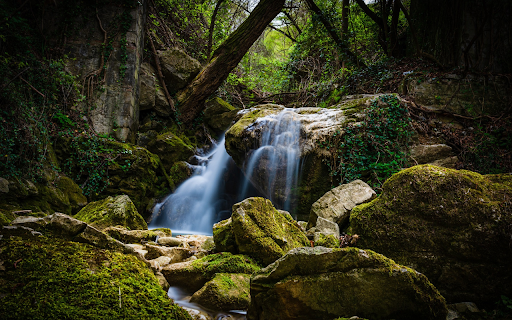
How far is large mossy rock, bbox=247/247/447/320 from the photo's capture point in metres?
1.83

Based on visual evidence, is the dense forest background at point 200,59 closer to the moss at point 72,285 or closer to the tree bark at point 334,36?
the tree bark at point 334,36

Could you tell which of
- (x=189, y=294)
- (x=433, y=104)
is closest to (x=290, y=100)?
(x=433, y=104)

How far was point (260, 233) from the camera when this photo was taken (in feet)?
9.93

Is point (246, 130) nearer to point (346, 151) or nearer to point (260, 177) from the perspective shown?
point (260, 177)

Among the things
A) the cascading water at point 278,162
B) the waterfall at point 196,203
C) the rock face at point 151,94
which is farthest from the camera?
the rock face at point 151,94

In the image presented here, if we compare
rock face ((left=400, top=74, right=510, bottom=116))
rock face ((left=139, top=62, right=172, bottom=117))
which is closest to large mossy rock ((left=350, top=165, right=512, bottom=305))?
rock face ((left=400, top=74, right=510, bottom=116))

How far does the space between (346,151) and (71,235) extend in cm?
504

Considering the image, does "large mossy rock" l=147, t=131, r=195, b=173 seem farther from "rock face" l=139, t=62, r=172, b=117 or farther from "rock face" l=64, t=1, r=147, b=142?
"rock face" l=139, t=62, r=172, b=117

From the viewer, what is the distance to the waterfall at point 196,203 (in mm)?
7176

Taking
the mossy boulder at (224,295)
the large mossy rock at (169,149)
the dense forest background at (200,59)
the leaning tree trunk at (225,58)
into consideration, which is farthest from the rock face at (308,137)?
the mossy boulder at (224,295)

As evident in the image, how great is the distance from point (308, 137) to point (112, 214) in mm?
4163

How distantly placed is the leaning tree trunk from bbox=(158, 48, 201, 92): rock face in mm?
294

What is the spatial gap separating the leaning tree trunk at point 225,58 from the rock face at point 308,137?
2.57m

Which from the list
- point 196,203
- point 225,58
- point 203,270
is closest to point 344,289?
point 203,270
